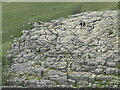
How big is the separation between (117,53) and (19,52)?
1857cm

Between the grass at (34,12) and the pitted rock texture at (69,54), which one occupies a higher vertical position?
the grass at (34,12)

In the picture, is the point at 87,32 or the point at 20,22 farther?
the point at 20,22

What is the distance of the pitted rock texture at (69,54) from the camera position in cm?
6812

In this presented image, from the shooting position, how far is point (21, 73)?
237 feet

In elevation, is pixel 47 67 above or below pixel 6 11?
below

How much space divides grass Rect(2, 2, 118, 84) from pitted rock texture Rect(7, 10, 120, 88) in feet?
36.3

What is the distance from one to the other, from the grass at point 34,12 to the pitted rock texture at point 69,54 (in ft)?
36.3

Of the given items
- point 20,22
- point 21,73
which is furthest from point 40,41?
point 20,22

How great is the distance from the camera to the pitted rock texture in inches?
2682

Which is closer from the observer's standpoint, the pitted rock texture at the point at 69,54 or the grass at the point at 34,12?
the pitted rock texture at the point at 69,54

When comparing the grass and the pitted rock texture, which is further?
the grass

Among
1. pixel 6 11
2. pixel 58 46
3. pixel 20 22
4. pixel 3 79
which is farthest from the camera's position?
pixel 6 11

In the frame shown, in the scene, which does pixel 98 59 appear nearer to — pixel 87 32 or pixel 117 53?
pixel 117 53

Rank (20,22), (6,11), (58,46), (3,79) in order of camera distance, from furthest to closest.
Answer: (6,11)
(20,22)
(58,46)
(3,79)
